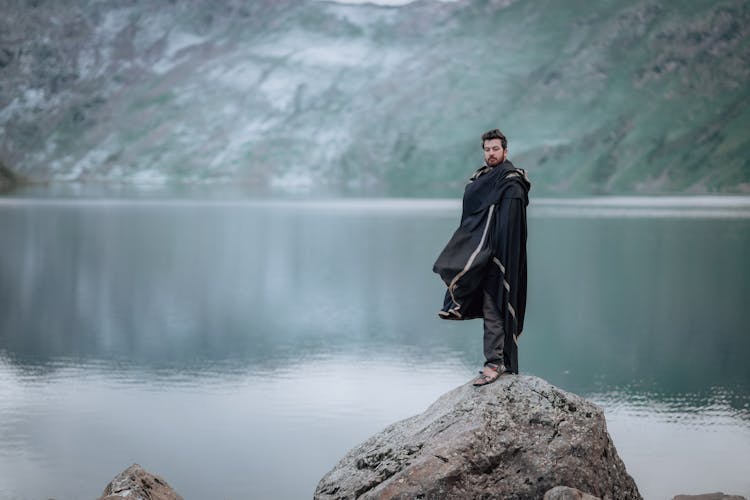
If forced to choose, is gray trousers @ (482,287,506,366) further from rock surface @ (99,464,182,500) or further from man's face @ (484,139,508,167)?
rock surface @ (99,464,182,500)

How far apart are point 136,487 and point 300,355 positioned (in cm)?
1227

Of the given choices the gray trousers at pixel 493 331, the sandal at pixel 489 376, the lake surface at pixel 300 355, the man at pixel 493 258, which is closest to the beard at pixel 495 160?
the man at pixel 493 258

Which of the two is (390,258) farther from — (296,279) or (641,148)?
(641,148)

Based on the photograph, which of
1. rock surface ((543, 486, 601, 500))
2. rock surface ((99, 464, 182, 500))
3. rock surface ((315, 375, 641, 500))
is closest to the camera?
rock surface ((543, 486, 601, 500))

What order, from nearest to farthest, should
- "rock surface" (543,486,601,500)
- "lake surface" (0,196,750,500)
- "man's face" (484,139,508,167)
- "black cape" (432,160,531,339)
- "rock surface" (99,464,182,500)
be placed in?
"rock surface" (543,486,601,500)
"black cape" (432,160,531,339)
"man's face" (484,139,508,167)
"rock surface" (99,464,182,500)
"lake surface" (0,196,750,500)

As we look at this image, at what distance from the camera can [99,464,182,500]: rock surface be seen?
8.47 meters

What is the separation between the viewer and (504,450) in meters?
7.86

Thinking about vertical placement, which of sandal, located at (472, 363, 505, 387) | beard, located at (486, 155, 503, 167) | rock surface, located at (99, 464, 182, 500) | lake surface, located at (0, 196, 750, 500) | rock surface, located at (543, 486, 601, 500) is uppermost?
beard, located at (486, 155, 503, 167)

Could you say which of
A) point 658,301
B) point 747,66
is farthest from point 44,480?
point 747,66

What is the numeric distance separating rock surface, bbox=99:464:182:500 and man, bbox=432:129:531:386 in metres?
2.97

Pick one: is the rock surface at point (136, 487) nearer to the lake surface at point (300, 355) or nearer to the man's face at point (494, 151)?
the lake surface at point (300, 355)

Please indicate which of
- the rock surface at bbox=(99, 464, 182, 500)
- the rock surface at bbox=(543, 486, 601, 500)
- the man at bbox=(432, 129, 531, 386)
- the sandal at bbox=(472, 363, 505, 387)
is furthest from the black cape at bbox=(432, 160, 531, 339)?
the rock surface at bbox=(99, 464, 182, 500)

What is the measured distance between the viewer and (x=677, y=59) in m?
181

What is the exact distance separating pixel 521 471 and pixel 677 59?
18423 centimetres
